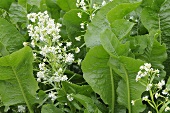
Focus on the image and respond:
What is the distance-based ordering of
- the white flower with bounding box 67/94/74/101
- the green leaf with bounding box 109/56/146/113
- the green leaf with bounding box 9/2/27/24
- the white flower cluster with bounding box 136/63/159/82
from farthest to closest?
the green leaf with bounding box 9/2/27/24 < the white flower with bounding box 67/94/74/101 < the green leaf with bounding box 109/56/146/113 < the white flower cluster with bounding box 136/63/159/82

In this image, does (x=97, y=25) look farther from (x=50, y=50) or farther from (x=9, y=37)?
(x=9, y=37)

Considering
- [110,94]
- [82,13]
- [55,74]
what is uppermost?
[82,13]

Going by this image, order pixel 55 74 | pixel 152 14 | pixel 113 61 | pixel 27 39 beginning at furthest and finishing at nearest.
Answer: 1. pixel 27 39
2. pixel 152 14
3. pixel 55 74
4. pixel 113 61

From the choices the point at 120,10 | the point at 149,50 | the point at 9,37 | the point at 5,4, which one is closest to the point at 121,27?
the point at 120,10

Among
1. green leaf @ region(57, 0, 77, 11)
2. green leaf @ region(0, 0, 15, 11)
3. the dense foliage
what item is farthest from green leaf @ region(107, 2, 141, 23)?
green leaf @ region(0, 0, 15, 11)

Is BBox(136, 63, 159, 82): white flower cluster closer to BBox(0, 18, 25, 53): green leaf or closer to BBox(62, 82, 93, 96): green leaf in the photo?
BBox(62, 82, 93, 96): green leaf

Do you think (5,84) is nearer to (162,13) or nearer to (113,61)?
(113,61)

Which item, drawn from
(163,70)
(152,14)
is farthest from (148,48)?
(152,14)
